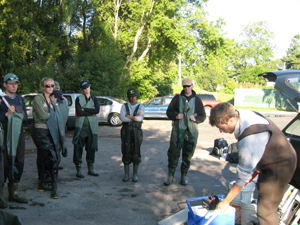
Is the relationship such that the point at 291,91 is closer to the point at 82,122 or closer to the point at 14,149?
the point at 14,149

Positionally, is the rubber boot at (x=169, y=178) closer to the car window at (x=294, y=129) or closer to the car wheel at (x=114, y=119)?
the car window at (x=294, y=129)

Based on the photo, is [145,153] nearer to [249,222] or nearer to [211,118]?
[249,222]

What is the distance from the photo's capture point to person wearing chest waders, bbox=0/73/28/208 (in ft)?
17.7

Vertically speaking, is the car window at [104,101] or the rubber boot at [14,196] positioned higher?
the car window at [104,101]

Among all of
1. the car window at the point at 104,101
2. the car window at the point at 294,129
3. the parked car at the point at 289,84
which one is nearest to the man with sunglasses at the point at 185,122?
the car window at the point at 294,129

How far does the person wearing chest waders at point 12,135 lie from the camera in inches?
213

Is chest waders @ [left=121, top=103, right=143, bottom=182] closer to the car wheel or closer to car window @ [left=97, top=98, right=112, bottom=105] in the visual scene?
the car wheel

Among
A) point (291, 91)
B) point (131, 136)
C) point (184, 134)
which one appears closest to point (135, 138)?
point (131, 136)

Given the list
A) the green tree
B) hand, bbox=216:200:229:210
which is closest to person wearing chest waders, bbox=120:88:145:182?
hand, bbox=216:200:229:210

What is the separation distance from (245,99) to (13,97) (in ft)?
121

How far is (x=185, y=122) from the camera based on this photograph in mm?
6621

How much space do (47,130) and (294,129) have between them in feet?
13.4

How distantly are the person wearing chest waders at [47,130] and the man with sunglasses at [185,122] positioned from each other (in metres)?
2.16

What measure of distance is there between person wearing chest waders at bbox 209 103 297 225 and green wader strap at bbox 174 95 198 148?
3135 mm
